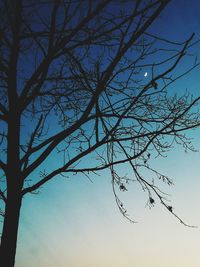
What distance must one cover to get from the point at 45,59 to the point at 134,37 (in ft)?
5.38

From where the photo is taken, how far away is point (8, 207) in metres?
4.95

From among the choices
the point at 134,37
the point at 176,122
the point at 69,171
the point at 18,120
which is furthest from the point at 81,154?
the point at 134,37

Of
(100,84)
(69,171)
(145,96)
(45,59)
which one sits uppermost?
(45,59)

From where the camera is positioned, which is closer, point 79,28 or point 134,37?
point 134,37

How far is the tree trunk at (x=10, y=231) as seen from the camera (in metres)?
4.63

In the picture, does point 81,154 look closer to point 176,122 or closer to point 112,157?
point 112,157

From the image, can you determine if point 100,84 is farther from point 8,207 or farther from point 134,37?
point 8,207

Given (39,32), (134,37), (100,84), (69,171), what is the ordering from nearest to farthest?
(134,37) < (100,84) < (39,32) < (69,171)

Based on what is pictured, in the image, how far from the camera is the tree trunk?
4633mm

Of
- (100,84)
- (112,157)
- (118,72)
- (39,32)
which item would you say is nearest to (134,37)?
(100,84)

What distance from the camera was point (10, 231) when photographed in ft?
15.7

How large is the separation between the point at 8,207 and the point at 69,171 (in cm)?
113

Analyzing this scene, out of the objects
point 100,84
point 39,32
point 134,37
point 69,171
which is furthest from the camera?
point 69,171

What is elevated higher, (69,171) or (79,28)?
(79,28)
